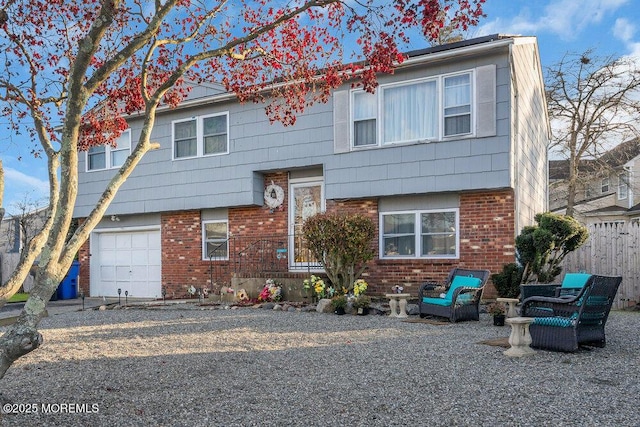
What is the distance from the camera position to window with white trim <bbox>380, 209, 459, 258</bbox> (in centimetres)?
1211

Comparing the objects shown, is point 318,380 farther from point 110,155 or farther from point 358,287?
point 110,155

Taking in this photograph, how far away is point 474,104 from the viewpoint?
11.5m

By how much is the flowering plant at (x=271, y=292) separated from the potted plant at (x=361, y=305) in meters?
2.44

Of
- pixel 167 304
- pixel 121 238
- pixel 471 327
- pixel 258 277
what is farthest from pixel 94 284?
pixel 471 327

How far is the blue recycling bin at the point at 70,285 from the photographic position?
1731 cm

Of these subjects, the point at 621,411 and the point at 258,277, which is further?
Result: the point at 258,277

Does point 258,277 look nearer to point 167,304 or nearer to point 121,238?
point 167,304

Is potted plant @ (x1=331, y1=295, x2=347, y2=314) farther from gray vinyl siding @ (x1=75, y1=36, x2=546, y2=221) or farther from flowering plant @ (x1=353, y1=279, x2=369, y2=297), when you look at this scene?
gray vinyl siding @ (x1=75, y1=36, x2=546, y2=221)

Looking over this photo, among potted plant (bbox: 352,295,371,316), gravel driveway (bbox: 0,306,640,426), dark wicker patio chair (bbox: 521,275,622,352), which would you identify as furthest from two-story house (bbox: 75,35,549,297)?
dark wicker patio chair (bbox: 521,275,622,352)

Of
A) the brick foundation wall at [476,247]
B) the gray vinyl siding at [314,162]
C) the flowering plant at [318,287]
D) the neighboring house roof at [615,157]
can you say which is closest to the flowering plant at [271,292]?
the flowering plant at [318,287]

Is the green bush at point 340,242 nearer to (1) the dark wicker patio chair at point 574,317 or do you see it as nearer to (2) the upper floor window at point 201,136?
(2) the upper floor window at point 201,136

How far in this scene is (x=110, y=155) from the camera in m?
16.8

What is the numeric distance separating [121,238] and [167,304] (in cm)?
469

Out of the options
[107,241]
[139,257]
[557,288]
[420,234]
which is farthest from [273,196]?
[557,288]
